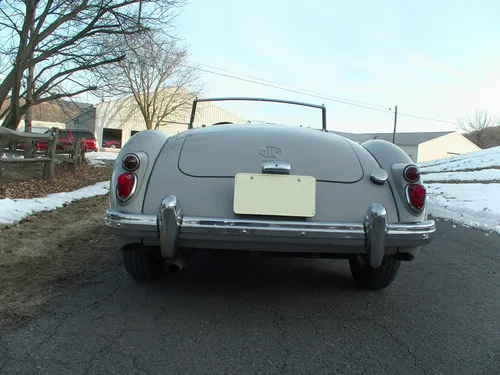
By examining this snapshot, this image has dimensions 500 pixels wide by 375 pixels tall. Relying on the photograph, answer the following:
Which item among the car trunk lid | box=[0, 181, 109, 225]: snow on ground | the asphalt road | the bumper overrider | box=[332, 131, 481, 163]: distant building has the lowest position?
the asphalt road

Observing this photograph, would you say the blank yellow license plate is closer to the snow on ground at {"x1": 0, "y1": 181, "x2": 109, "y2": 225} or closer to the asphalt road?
the asphalt road

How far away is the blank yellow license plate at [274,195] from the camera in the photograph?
236 cm

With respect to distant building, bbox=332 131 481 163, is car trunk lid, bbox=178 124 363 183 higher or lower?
lower

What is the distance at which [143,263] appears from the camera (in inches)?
113

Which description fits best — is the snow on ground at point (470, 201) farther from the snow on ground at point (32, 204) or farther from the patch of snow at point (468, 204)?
the snow on ground at point (32, 204)

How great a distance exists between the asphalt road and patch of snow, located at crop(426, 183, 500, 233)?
368 centimetres

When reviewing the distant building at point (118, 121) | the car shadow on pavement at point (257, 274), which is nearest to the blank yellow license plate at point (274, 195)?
the car shadow on pavement at point (257, 274)

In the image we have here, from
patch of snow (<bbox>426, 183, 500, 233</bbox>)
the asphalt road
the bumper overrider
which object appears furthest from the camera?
patch of snow (<bbox>426, 183, 500, 233</bbox>)

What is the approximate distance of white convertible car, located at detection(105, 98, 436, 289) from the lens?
7.58 ft

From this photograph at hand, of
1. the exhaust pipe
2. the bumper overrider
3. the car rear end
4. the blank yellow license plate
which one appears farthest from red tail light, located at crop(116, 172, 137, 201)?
the blank yellow license plate

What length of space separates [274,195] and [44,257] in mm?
2422

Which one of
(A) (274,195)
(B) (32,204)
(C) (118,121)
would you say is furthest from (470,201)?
(C) (118,121)

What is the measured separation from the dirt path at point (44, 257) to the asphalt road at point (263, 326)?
164 mm

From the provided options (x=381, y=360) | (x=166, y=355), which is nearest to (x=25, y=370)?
(x=166, y=355)
